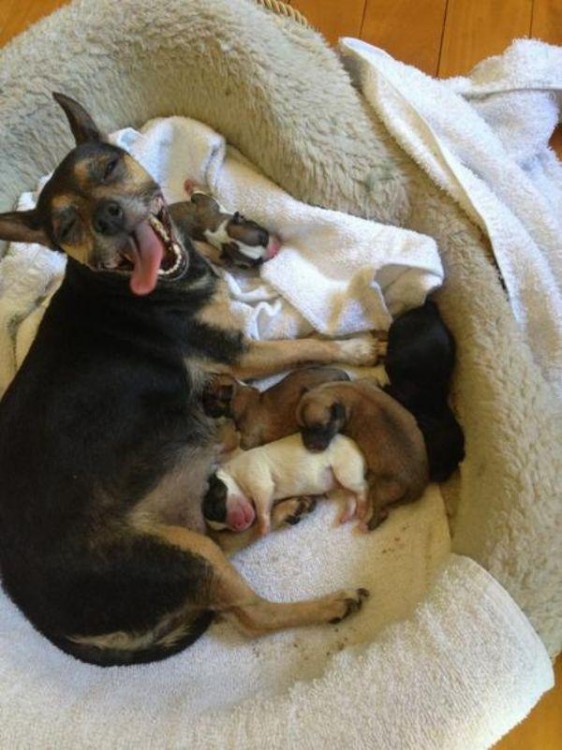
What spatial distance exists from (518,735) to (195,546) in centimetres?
98

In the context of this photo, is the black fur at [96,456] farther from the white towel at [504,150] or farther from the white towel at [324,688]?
the white towel at [504,150]

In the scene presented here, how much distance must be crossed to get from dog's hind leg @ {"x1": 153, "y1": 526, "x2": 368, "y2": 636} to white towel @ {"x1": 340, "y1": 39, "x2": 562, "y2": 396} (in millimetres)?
894

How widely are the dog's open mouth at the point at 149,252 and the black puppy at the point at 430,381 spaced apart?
2.34ft

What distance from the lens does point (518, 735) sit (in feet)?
6.93

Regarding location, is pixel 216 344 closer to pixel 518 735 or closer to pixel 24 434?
pixel 24 434

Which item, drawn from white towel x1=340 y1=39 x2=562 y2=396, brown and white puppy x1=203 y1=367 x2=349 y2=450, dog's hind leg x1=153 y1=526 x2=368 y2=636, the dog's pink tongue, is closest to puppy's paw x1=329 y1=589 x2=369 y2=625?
dog's hind leg x1=153 y1=526 x2=368 y2=636

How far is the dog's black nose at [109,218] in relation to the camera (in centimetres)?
201

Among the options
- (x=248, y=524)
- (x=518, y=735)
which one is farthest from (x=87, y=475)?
(x=518, y=735)

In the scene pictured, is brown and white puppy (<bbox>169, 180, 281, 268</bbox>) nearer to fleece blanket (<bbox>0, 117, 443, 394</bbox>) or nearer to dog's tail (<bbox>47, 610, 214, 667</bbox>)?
fleece blanket (<bbox>0, 117, 443, 394</bbox>)

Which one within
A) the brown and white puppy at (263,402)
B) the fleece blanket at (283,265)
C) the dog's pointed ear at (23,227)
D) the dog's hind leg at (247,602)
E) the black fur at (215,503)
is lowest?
the dog's hind leg at (247,602)

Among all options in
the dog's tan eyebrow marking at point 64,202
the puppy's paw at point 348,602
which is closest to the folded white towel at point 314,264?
the dog's tan eyebrow marking at point 64,202

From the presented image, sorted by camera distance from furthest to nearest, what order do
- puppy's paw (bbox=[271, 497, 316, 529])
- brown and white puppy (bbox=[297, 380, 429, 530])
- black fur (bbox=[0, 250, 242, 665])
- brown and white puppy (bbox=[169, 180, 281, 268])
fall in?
1. brown and white puppy (bbox=[169, 180, 281, 268])
2. puppy's paw (bbox=[271, 497, 316, 529])
3. brown and white puppy (bbox=[297, 380, 429, 530])
4. black fur (bbox=[0, 250, 242, 665])

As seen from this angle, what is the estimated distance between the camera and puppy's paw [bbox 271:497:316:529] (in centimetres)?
232

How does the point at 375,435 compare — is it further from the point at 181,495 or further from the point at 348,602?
the point at 181,495
